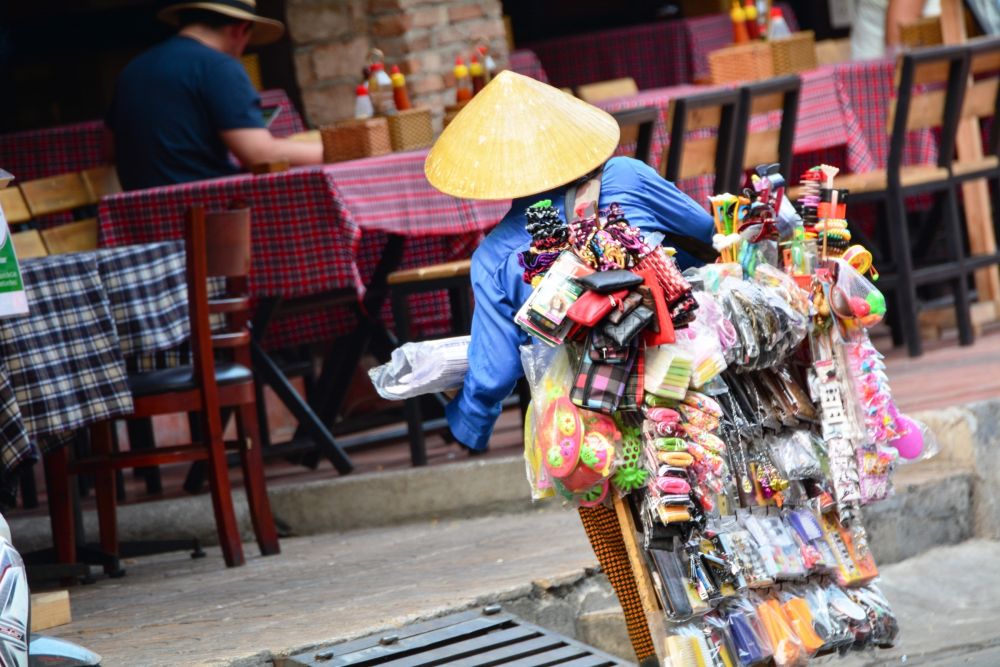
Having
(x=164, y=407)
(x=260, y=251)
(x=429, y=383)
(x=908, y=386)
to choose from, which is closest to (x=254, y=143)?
(x=260, y=251)

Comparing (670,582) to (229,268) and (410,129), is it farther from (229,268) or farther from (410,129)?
(410,129)

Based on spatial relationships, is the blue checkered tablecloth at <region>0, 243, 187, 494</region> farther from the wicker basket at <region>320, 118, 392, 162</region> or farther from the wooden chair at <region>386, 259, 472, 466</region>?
the wicker basket at <region>320, 118, 392, 162</region>

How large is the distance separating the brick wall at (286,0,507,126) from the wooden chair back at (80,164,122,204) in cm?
145

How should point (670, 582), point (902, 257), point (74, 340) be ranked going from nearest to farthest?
1. point (670, 582)
2. point (74, 340)
3. point (902, 257)

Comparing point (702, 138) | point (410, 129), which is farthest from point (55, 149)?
point (702, 138)

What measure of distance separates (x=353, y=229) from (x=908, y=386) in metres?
2.04

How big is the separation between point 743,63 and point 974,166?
1.06m

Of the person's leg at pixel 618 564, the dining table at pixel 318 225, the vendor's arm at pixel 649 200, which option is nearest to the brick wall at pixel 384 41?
the dining table at pixel 318 225

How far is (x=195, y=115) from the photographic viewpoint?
20.7 ft

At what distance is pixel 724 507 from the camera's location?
3244 mm

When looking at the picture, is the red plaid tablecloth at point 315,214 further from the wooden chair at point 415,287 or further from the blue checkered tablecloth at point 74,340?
the blue checkered tablecloth at point 74,340

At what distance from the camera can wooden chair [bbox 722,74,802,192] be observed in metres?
6.09

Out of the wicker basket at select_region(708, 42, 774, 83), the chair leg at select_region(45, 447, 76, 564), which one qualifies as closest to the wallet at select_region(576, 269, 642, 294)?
the chair leg at select_region(45, 447, 76, 564)

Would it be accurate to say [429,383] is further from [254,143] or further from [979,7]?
[979,7]
